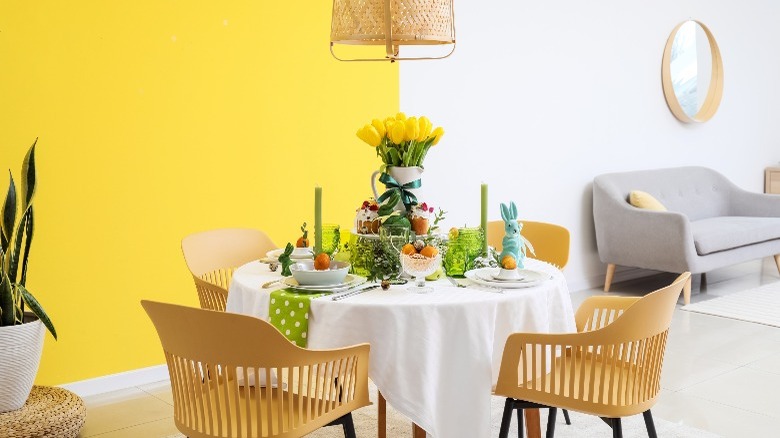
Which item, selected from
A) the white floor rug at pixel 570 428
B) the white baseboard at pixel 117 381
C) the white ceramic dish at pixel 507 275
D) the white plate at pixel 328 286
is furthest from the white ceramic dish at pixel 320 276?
the white baseboard at pixel 117 381

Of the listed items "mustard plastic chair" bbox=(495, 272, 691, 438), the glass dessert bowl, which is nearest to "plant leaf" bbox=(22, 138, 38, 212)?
the glass dessert bowl

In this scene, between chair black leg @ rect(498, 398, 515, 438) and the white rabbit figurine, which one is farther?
the white rabbit figurine

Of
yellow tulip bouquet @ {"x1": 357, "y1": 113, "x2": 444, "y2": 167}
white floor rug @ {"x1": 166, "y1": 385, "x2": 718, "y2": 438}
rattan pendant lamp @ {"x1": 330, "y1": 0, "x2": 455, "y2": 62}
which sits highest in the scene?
rattan pendant lamp @ {"x1": 330, "y1": 0, "x2": 455, "y2": 62}

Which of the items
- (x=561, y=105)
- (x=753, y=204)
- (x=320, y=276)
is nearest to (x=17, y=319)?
(x=320, y=276)

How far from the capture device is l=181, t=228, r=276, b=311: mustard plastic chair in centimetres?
332

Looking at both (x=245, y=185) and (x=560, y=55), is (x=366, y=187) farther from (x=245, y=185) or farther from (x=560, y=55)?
(x=560, y=55)

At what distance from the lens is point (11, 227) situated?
3250 millimetres

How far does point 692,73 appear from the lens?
714 cm

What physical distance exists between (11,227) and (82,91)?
2.58 feet

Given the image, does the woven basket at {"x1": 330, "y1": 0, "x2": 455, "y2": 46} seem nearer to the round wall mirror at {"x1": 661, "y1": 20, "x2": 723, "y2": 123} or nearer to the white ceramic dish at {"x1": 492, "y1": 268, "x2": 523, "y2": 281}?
the white ceramic dish at {"x1": 492, "y1": 268, "x2": 523, "y2": 281}

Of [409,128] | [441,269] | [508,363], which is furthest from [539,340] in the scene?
[409,128]

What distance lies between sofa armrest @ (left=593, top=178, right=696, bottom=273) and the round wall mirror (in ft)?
4.29

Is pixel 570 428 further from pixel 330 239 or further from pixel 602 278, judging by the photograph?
pixel 602 278

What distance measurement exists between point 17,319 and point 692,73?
575 centimetres
